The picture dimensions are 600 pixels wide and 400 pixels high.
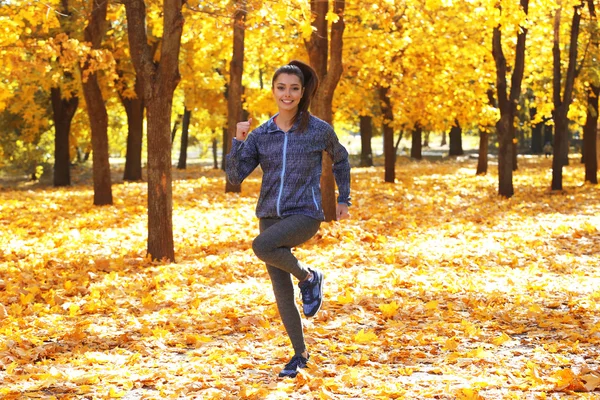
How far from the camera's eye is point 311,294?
203 inches

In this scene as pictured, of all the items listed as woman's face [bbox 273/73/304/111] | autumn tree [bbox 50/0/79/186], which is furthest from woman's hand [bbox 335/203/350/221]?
autumn tree [bbox 50/0/79/186]

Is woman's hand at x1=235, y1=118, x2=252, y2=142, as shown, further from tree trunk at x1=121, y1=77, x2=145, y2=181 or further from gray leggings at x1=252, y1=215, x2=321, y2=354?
tree trunk at x1=121, y1=77, x2=145, y2=181

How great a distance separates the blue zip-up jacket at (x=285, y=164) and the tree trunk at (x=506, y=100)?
A: 1534 cm

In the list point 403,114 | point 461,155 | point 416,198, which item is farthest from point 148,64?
point 461,155

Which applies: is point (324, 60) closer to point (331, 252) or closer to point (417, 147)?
point (331, 252)

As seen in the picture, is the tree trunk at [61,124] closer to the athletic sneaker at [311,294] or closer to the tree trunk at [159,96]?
the tree trunk at [159,96]

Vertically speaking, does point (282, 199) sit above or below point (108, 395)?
above

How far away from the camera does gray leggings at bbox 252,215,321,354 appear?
4.77 meters

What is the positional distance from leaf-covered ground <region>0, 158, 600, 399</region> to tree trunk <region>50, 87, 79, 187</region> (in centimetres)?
1069

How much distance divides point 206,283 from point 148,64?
308 centimetres

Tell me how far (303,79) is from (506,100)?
1551cm

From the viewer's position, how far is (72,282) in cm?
864

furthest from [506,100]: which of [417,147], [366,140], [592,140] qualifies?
[417,147]

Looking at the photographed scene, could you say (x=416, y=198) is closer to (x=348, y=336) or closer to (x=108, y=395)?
(x=348, y=336)
